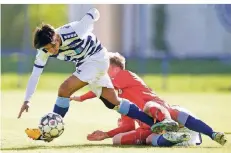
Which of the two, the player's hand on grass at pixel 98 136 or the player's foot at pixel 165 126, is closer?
the player's foot at pixel 165 126

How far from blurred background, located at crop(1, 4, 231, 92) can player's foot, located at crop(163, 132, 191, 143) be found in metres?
12.1

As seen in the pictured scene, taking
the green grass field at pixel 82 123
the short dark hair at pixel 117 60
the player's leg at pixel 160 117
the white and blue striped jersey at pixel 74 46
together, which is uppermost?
the white and blue striped jersey at pixel 74 46

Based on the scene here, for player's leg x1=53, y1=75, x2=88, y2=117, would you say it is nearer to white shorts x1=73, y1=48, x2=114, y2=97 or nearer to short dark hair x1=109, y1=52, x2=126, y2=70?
white shorts x1=73, y1=48, x2=114, y2=97

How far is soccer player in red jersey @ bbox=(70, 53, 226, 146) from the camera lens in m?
7.07

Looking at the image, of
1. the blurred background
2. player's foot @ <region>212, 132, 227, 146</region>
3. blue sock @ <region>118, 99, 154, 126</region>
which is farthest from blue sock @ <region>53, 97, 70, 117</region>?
the blurred background

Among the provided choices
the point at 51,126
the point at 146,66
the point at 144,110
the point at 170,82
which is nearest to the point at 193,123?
the point at 144,110

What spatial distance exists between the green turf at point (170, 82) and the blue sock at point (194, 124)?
11652mm

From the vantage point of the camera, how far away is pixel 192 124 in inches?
282

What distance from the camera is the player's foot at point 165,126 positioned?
22.6ft

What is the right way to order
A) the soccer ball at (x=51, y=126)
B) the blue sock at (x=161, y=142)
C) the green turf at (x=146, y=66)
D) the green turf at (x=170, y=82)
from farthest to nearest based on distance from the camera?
1. the green turf at (x=146, y=66)
2. the green turf at (x=170, y=82)
3. the soccer ball at (x=51, y=126)
4. the blue sock at (x=161, y=142)

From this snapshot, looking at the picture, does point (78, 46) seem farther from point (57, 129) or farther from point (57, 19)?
point (57, 19)

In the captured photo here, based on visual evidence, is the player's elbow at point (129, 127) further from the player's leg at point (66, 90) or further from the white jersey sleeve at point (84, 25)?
the white jersey sleeve at point (84, 25)

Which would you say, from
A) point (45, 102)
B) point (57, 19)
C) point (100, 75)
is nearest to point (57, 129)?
point (100, 75)

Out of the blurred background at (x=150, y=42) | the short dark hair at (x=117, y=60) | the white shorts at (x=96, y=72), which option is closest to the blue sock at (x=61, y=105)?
the white shorts at (x=96, y=72)
